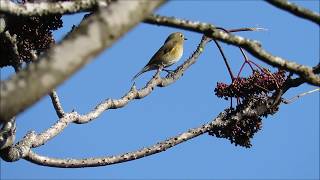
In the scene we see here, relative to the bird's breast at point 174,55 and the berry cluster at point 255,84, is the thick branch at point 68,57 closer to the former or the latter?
the berry cluster at point 255,84

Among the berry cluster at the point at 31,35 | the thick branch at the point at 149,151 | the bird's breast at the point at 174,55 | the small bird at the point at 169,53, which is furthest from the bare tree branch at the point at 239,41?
the bird's breast at the point at 174,55

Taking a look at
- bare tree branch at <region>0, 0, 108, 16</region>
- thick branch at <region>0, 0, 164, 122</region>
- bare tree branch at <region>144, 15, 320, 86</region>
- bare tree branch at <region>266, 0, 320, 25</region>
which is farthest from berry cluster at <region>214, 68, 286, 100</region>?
thick branch at <region>0, 0, 164, 122</region>

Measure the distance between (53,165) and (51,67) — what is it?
3.08 meters

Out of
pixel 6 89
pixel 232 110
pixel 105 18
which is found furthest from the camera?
pixel 232 110

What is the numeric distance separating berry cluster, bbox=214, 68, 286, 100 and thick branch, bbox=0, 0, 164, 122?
3.10 m

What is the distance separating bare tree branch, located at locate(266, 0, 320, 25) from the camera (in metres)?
2.94

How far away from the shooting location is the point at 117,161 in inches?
185

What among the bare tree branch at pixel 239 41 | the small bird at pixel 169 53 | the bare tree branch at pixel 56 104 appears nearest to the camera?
the bare tree branch at pixel 239 41

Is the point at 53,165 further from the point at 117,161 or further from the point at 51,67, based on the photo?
the point at 51,67

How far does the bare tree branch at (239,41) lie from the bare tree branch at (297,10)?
10.5 inches

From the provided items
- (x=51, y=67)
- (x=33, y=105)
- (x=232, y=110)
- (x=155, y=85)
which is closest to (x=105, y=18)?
(x=51, y=67)

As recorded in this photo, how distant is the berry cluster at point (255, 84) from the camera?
16.1ft

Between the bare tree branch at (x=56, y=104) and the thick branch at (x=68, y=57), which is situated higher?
the bare tree branch at (x=56, y=104)

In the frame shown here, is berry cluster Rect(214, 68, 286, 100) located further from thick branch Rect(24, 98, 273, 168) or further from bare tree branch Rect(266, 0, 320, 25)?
bare tree branch Rect(266, 0, 320, 25)
